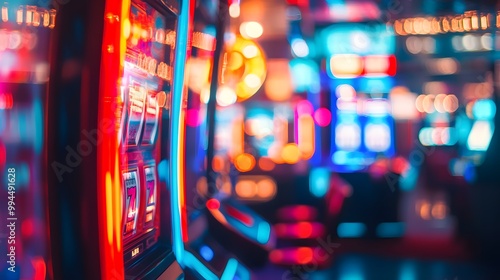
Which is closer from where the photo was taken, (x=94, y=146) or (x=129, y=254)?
(x=94, y=146)

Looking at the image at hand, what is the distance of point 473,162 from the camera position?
465 cm

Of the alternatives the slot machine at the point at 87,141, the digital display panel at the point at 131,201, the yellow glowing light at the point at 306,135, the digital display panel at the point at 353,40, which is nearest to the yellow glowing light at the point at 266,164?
the yellow glowing light at the point at 306,135

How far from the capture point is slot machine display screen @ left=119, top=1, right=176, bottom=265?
151 cm

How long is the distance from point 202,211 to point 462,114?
2887 mm

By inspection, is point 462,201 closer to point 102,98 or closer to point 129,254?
point 129,254

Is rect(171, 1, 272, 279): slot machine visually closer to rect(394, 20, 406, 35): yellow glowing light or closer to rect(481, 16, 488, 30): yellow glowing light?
rect(394, 20, 406, 35): yellow glowing light

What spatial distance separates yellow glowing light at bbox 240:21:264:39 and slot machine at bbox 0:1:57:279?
3408 millimetres

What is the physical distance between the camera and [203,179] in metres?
3.19

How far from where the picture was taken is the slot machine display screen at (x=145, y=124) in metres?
1.51

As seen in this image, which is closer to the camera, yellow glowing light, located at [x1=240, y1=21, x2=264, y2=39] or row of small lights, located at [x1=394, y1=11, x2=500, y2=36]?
row of small lights, located at [x1=394, y1=11, x2=500, y2=36]

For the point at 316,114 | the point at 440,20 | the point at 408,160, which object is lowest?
the point at 408,160

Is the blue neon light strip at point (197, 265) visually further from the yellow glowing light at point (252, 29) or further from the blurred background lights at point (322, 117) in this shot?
the yellow glowing light at point (252, 29)

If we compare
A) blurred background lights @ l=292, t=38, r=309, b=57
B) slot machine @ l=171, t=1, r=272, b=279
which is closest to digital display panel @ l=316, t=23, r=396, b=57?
blurred background lights @ l=292, t=38, r=309, b=57

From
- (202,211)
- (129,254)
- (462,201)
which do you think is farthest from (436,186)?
(129,254)
